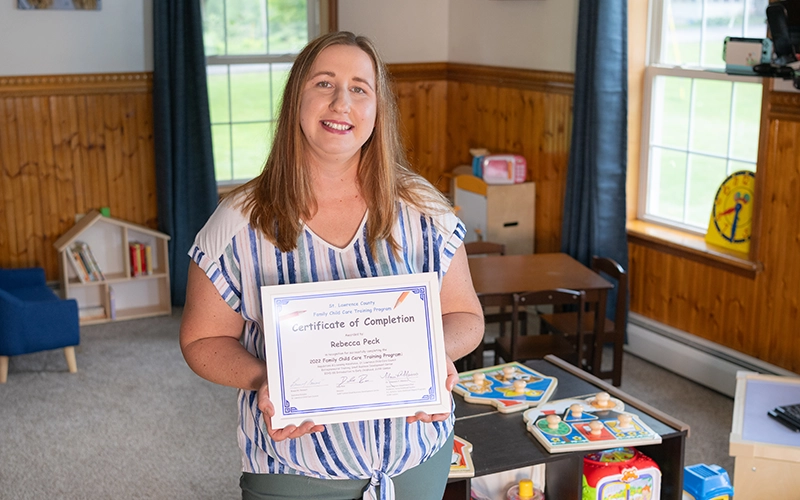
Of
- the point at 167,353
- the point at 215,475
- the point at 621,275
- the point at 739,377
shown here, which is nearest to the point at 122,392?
the point at 167,353

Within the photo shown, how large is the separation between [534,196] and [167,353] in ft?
8.17

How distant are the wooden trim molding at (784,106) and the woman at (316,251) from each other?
2.94 meters

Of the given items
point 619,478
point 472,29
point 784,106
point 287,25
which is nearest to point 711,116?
point 784,106

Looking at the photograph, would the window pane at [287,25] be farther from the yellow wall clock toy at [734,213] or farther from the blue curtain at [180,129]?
the yellow wall clock toy at [734,213]

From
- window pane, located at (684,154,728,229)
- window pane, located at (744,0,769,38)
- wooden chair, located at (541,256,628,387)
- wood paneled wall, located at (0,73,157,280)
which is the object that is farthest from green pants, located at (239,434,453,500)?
wood paneled wall, located at (0,73,157,280)

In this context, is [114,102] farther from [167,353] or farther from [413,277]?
[413,277]

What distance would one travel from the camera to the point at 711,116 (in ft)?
15.6

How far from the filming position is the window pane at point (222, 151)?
635cm

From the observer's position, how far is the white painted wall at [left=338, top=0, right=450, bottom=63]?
21.3 feet

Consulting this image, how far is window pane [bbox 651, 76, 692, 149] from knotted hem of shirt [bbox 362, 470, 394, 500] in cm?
377

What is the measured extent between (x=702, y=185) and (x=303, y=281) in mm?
3693

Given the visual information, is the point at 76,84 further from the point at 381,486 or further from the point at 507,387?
the point at 381,486

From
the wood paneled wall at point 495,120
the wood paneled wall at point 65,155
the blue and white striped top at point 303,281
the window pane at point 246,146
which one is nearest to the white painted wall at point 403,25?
the wood paneled wall at point 495,120
